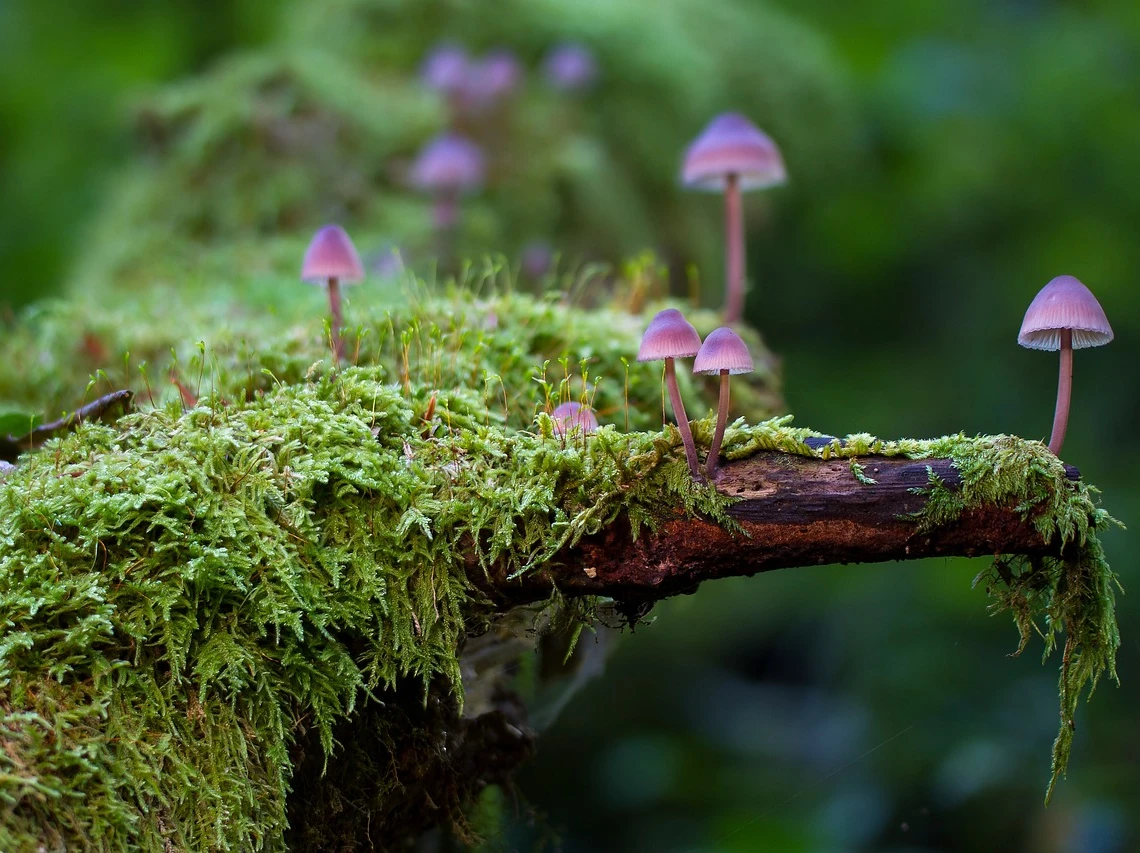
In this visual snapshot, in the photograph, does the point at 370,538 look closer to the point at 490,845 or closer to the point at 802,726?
Result: the point at 490,845

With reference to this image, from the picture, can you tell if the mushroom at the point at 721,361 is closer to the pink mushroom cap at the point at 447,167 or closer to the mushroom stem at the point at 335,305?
the mushroom stem at the point at 335,305

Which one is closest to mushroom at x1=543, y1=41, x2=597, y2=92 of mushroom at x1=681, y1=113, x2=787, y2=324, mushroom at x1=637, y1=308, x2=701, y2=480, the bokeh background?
the bokeh background

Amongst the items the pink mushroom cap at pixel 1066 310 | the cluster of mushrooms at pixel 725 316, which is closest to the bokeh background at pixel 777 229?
the cluster of mushrooms at pixel 725 316

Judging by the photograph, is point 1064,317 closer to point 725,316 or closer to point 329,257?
point 329,257

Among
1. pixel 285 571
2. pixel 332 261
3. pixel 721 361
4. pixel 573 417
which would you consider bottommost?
pixel 285 571

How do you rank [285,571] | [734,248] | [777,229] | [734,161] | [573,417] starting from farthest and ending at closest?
[777,229], [734,248], [734,161], [573,417], [285,571]

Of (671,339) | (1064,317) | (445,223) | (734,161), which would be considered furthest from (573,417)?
(445,223)

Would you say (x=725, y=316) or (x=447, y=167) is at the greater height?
(x=447, y=167)
